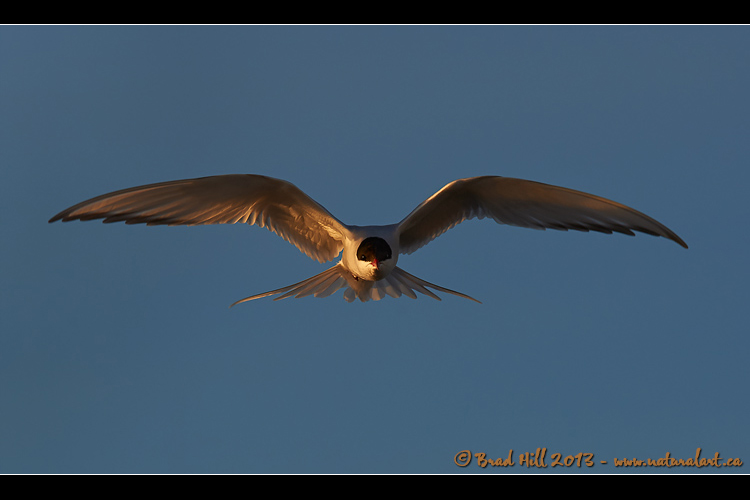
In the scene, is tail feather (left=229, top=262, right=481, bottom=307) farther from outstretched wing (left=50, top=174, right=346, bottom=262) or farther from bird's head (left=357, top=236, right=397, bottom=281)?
bird's head (left=357, top=236, right=397, bottom=281)

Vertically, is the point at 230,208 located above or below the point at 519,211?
above

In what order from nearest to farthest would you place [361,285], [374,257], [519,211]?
[374,257] < [519,211] < [361,285]

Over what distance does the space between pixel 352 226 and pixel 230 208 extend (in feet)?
3.92

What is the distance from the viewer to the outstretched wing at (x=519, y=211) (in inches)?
209

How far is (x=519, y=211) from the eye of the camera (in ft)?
19.4

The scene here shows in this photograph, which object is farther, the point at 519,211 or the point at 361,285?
the point at 361,285

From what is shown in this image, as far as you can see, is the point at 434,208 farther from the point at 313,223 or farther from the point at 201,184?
the point at 201,184

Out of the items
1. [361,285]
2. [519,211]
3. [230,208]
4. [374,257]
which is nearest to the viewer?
[374,257]

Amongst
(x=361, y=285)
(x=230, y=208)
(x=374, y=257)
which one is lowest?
(x=361, y=285)

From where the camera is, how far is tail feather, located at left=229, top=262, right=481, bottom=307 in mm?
6039

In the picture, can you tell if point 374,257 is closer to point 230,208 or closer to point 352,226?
point 352,226

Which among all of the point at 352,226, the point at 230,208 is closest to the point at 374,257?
the point at 352,226

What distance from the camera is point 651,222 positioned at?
5.09 meters
